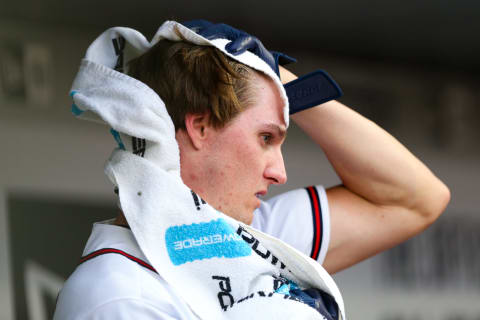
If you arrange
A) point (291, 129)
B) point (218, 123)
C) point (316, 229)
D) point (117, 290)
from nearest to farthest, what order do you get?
point (117, 290), point (218, 123), point (316, 229), point (291, 129)

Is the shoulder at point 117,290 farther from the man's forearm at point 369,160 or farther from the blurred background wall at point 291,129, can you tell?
the blurred background wall at point 291,129

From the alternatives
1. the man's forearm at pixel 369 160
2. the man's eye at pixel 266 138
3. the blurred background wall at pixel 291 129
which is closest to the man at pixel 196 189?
the man's eye at pixel 266 138

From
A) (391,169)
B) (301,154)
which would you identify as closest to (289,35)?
(301,154)

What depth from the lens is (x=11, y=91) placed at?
3.52m

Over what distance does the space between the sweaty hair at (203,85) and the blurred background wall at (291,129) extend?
220cm

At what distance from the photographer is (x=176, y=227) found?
123cm

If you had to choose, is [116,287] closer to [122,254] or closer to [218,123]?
[122,254]

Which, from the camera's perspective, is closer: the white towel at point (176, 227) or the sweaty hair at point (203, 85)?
the white towel at point (176, 227)

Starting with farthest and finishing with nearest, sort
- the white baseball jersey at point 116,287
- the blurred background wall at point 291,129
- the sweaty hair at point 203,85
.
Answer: the blurred background wall at point 291,129, the sweaty hair at point 203,85, the white baseball jersey at point 116,287

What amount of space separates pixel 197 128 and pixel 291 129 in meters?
2.99

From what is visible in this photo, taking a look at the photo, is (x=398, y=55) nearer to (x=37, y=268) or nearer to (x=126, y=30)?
(x=37, y=268)

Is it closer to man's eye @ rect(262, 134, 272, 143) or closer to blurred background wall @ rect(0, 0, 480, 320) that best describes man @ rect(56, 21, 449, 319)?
man's eye @ rect(262, 134, 272, 143)

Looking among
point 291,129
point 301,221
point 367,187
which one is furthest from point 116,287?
point 291,129

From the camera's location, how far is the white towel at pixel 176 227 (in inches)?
47.1
